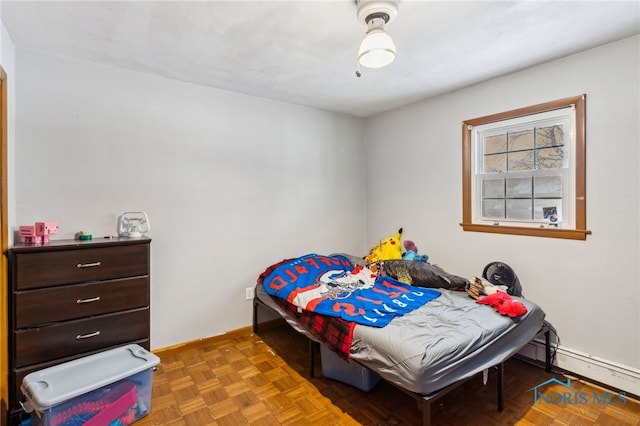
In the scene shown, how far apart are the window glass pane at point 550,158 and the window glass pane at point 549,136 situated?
0.05 m

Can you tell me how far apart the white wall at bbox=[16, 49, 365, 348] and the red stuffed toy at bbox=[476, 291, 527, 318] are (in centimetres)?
195

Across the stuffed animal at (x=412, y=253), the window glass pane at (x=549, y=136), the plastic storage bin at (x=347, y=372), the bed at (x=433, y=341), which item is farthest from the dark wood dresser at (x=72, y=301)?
the window glass pane at (x=549, y=136)

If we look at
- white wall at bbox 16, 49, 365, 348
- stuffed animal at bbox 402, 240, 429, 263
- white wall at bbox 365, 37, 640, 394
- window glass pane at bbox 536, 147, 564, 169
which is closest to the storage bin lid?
white wall at bbox 16, 49, 365, 348

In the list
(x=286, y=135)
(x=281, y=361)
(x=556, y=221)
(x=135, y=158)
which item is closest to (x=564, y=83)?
(x=556, y=221)

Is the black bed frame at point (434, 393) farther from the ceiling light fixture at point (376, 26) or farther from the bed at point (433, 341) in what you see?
A: the ceiling light fixture at point (376, 26)

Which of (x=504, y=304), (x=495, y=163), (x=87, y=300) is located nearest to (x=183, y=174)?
(x=87, y=300)

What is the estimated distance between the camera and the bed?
5.21 ft

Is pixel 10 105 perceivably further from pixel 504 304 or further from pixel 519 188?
pixel 519 188

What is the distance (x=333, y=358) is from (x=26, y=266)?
201 cm

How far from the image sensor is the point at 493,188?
2.89 metres

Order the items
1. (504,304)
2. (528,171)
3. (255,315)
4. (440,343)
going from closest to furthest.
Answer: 1. (440,343)
2. (504,304)
3. (528,171)
4. (255,315)

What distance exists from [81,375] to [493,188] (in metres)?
3.35

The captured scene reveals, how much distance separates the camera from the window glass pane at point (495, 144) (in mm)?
2822

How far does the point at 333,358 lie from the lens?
2.25 metres
